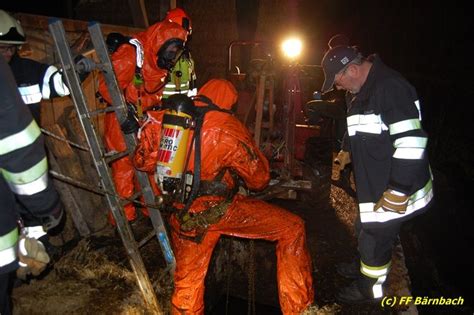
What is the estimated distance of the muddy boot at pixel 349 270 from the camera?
11.8ft

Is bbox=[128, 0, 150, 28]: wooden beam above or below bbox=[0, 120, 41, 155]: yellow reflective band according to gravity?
above

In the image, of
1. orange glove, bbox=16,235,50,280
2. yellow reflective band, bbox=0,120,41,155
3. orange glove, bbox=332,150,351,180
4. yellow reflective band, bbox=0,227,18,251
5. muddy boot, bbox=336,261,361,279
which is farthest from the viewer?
muddy boot, bbox=336,261,361,279

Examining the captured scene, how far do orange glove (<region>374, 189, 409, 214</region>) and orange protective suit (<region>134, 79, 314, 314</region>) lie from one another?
2.58 feet

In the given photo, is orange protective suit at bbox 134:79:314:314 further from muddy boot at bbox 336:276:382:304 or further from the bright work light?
the bright work light

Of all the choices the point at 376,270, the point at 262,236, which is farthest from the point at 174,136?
the point at 376,270

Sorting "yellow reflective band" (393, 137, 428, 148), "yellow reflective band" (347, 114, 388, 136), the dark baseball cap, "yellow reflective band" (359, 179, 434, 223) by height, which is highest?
the dark baseball cap

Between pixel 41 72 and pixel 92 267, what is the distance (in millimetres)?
2095

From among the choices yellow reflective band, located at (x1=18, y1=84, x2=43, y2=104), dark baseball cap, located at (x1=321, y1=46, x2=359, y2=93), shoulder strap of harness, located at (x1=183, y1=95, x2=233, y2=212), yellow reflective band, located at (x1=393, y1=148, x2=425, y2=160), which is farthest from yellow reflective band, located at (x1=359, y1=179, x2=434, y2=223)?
yellow reflective band, located at (x1=18, y1=84, x2=43, y2=104)

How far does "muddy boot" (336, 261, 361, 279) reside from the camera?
3594 mm

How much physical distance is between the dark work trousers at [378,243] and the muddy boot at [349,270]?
716mm

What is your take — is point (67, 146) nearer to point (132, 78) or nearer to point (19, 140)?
point (132, 78)

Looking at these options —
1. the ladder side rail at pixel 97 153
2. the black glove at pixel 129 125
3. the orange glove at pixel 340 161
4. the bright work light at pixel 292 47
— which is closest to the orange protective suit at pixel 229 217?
the black glove at pixel 129 125

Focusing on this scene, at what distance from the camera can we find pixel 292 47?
182 inches

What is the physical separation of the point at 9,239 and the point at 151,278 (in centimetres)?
203
